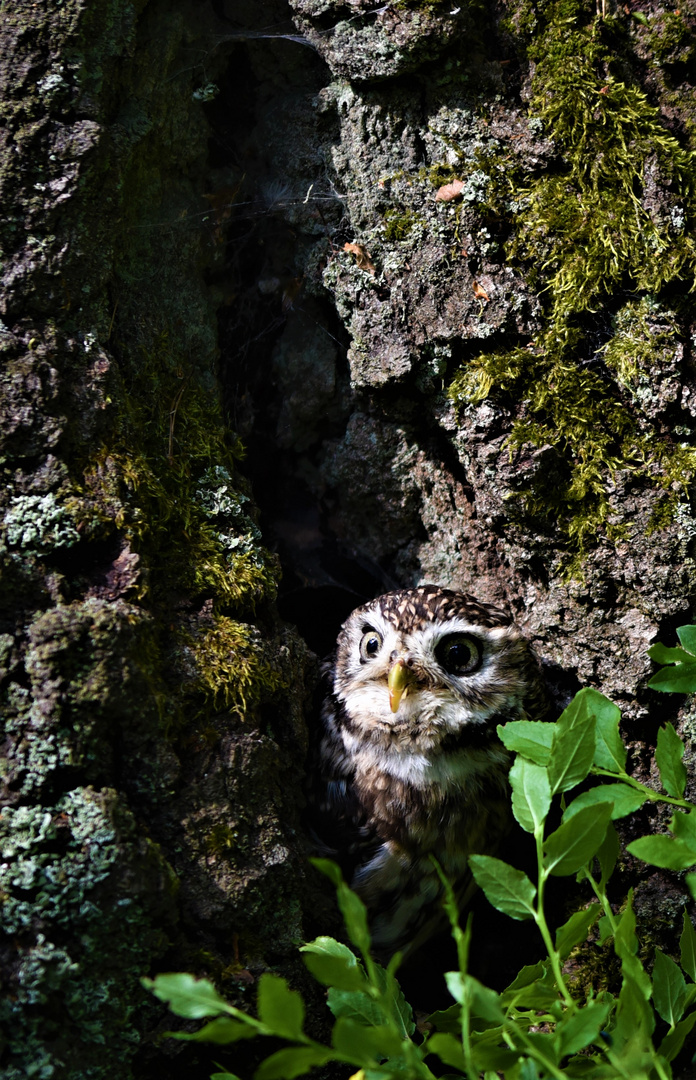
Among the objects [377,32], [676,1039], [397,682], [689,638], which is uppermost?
[377,32]

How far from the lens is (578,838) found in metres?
1.17

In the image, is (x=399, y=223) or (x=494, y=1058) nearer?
(x=494, y=1058)

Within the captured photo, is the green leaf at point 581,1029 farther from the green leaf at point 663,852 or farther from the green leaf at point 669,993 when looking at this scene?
the green leaf at point 669,993

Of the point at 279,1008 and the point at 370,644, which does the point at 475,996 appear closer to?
the point at 279,1008

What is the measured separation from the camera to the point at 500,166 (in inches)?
86.9

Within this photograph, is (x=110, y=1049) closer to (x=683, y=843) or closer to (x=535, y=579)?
(x=683, y=843)

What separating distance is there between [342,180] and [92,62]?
757 mm

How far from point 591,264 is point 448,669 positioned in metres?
1.14

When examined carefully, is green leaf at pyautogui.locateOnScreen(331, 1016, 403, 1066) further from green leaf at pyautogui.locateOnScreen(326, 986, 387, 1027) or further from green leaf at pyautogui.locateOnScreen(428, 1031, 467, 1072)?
green leaf at pyautogui.locateOnScreen(326, 986, 387, 1027)

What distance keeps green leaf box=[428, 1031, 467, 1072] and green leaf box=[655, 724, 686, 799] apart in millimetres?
572

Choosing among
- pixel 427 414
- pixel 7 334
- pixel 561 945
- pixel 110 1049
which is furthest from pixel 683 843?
pixel 7 334

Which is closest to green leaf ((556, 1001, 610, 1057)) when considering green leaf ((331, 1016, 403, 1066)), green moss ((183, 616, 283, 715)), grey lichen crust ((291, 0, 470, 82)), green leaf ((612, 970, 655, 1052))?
green leaf ((612, 970, 655, 1052))

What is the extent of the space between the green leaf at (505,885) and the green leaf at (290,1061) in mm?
328

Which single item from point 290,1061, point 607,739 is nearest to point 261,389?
point 607,739
